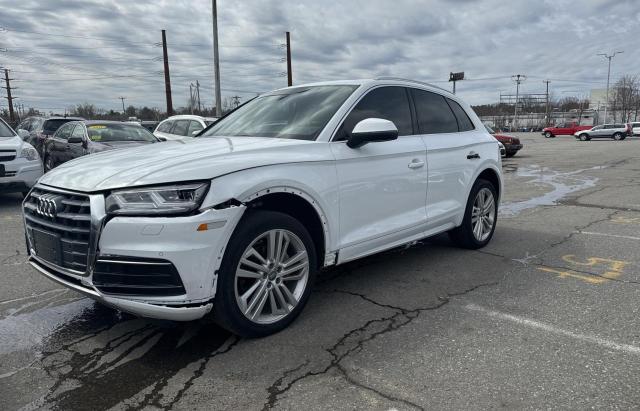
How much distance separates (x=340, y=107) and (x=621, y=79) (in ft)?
330

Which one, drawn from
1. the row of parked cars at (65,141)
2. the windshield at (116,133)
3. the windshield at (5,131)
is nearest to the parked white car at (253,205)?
the row of parked cars at (65,141)

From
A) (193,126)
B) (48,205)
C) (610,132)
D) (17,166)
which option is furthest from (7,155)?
(610,132)

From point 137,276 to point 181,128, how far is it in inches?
469

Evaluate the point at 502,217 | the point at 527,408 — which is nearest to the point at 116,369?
the point at 527,408

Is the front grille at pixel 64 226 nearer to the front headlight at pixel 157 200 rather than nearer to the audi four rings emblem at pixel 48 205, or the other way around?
the audi four rings emblem at pixel 48 205

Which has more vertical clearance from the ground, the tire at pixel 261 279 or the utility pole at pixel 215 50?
the utility pole at pixel 215 50

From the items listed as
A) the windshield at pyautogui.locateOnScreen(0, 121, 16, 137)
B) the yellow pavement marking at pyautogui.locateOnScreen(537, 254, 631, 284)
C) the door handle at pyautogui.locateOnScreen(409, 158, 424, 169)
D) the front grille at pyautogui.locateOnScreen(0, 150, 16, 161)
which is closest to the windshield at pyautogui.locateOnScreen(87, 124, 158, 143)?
the windshield at pyautogui.locateOnScreen(0, 121, 16, 137)

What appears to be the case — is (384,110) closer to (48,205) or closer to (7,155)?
(48,205)

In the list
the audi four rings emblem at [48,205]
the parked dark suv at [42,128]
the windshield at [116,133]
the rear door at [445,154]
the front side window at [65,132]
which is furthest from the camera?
the parked dark suv at [42,128]

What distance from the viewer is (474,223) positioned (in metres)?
5.46

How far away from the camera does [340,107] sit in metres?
3.85

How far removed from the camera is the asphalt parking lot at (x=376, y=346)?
2.57 metres

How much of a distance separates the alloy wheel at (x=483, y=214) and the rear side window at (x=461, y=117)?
74 centimetres

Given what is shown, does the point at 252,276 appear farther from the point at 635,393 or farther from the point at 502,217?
the point at 502,217
